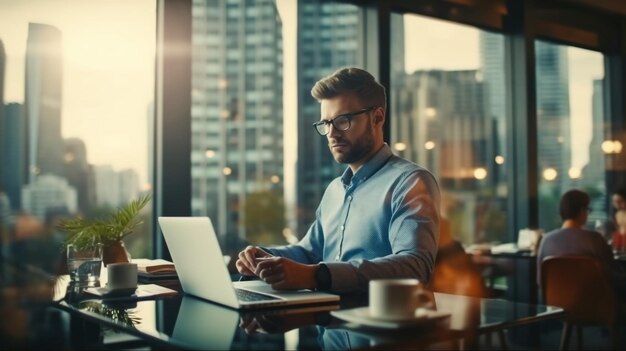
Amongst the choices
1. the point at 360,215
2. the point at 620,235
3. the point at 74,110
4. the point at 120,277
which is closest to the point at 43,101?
the point at 74,110

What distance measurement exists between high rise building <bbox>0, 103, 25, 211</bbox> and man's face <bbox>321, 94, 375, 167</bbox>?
167cm

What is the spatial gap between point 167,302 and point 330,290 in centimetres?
39

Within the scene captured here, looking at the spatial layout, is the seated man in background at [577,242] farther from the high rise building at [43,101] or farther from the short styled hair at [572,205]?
the high rise building at [43,101]

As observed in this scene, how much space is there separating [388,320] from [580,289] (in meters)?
2.48

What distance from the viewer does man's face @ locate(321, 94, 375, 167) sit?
205cm

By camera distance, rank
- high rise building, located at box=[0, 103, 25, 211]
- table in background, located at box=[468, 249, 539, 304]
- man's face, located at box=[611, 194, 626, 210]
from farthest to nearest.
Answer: man's face, located at box=[611, 194, 626, 210], table in background, located at box=[468, 249, 539, 304], high rise building, located at box=[0, 103, 25, 211]

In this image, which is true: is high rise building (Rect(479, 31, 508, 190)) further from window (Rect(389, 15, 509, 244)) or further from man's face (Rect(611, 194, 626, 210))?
man's face (Rect(611, 194, 626, 210))

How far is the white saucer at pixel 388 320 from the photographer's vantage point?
3.56 feet

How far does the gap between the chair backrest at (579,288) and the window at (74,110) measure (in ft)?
6.83

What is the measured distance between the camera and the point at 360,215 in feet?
6.56

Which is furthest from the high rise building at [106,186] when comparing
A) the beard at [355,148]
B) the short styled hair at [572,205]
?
the short styled hair at [572,205]

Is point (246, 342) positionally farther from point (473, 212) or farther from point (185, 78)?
point (473, 212)

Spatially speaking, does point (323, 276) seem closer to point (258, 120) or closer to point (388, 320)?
point (388, 320)

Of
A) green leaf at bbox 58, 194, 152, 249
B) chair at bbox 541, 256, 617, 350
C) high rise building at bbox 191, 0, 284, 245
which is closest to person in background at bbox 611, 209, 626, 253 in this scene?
chair at bbox 541, 256, 617, 350
